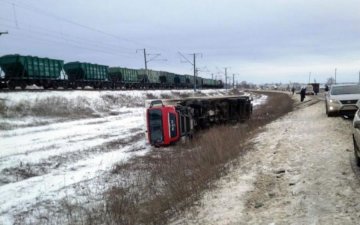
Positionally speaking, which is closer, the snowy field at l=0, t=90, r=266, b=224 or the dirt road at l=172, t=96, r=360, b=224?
the dirt road at l=172, t=96, r=360, b=224

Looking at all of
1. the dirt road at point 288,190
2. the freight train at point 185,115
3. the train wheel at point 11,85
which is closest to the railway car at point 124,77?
the train wheel at point 11,85

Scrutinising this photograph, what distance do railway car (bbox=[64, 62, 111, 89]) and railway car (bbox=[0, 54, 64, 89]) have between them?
497 centimetres

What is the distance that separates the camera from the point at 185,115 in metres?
23.9

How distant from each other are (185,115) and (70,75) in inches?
1084

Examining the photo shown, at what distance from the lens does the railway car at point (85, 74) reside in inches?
1885

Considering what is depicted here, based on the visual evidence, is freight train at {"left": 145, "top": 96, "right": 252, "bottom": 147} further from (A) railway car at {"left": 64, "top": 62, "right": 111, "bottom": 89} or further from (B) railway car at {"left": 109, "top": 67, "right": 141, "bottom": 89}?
(B) railway car at {"left": 109, "top": 67, "right": 141, "bottom": 89}

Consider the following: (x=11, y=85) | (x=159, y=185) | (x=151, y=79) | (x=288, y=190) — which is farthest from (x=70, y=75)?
(x=288, y=190)

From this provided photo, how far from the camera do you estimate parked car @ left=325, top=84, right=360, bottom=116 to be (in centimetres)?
2105

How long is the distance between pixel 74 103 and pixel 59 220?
29.3 meters

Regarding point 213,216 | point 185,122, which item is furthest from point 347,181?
point 185,122

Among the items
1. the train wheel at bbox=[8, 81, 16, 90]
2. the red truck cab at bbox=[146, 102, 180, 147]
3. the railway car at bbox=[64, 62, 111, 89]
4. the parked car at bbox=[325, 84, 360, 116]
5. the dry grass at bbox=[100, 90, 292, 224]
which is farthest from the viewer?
the railway car at bbox=[64, 62, 111, 89]

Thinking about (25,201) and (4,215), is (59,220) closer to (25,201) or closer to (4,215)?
(4,215)

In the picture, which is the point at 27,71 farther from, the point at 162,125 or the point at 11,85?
the point at 162,125

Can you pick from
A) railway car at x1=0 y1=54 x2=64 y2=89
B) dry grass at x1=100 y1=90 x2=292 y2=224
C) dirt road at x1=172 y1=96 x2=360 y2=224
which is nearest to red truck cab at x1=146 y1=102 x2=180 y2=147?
dry grass at x1=100 y1=90 x2=292 y2=224
